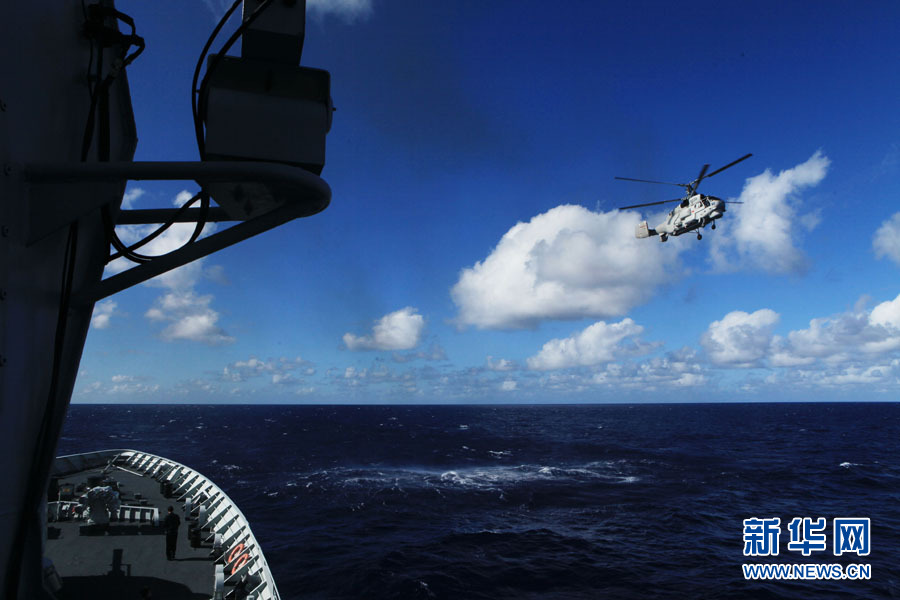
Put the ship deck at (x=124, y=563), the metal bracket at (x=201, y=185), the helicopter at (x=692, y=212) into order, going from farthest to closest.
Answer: the helicopter at (x=692, y=212) < the ship deck at (x=124, y=563) < the metal bracket at (x=201, y=185)

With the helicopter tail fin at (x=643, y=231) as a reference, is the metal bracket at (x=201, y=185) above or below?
below

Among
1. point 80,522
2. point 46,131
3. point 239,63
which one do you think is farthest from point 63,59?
point 80,522

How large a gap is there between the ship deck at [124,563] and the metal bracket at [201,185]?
9.74 meters

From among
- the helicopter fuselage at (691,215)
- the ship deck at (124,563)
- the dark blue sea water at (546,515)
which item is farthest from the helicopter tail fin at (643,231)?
the ship deck at (124,563)

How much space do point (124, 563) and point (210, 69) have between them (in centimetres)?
1411

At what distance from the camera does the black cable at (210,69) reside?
14.0 feet

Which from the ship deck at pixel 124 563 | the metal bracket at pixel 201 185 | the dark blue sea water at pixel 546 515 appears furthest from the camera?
the dark blue sea water at pixel 546 515

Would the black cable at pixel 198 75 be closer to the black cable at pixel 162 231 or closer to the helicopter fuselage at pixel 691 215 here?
the black cable at pixel 162 231

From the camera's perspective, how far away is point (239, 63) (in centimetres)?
452

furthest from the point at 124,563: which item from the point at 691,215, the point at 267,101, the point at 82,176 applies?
the point at 691,215

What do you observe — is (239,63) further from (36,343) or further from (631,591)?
(631,591)

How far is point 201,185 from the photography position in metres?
4.59

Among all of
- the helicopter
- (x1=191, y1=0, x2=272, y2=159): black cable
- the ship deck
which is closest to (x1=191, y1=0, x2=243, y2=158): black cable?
(x1=191, y1=0, x2=272, y2=159): black cable

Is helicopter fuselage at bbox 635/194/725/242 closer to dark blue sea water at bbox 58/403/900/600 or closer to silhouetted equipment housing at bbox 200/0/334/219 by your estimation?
dark blue sea water at bbox 58/403/900/600
